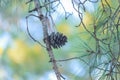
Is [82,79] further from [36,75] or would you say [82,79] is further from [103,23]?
[36,75]

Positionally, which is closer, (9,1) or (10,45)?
(9,1)

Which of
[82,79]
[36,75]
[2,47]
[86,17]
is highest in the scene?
[86,17]

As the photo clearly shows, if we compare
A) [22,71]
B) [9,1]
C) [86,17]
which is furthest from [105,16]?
[22,71]

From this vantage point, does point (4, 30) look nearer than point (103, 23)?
No

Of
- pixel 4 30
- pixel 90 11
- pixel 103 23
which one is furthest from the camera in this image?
pixel 4 30

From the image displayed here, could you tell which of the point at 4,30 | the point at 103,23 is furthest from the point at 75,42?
the point at 4,30

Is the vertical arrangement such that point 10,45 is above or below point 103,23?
below

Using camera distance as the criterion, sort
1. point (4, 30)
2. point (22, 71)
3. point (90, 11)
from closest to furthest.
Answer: point (90, 11) < point (4, 30) < point (22, 71)

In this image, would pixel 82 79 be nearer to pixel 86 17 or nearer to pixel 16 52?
pixel 86 17

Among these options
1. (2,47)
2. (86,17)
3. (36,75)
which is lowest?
(36,75)
